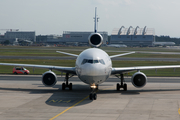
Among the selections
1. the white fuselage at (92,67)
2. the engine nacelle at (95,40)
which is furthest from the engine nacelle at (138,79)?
the engine nacelle at (95,40)

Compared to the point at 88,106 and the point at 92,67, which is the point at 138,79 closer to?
the point at 92,67

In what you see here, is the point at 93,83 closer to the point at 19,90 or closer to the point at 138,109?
the point at 138,109

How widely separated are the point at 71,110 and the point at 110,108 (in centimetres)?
306

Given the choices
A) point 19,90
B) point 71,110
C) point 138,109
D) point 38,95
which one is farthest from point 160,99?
point 19,90

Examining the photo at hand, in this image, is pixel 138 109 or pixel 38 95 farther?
pixel 38 95

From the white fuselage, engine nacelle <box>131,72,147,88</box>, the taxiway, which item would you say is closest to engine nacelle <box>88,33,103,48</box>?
engine nacelle <box>131,72,147,88</box>

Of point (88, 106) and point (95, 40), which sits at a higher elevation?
point (95, 40)

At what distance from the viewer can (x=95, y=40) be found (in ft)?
103

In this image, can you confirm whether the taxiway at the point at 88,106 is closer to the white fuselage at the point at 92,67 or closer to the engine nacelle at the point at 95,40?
the white fuselage at the point at 92,67

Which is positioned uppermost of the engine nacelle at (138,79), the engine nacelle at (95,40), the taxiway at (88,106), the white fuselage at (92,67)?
the engine nacelle at (95,40)

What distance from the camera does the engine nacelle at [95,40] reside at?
31.0m

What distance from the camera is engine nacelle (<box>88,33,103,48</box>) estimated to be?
102ft

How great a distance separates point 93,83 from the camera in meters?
23.3

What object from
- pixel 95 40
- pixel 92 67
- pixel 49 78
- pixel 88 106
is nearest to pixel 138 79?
pixel 95 40
